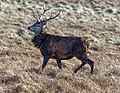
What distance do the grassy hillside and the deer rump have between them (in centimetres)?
54

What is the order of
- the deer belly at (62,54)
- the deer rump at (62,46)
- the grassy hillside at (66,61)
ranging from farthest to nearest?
1. the deer belly at (62,54)
2. the deer rump at (62,46)
3. the grassy hillside at (66,61)

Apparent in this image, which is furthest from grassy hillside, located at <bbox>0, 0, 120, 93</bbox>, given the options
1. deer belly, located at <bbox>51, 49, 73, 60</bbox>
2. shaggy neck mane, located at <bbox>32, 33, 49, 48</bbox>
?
shaggy neck mane, located at <bbox>32, 33, 49, 48</bbox>

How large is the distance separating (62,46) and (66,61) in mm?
2202

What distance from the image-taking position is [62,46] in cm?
1387

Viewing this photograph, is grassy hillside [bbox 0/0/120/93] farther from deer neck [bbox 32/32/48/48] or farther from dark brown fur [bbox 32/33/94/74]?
deer neck [bbox 32/32/48/48]

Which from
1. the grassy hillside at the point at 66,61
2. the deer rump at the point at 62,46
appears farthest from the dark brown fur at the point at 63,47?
the grassy hillside at the point at 66,61

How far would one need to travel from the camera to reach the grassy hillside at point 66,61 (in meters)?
11.2

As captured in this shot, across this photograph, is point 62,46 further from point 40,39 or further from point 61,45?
point 40,39

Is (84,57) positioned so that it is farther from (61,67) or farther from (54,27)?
(54,27)

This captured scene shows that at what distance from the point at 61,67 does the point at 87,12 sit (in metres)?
20.7

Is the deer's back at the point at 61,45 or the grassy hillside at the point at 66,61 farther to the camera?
the deer's back at the point at 61,45

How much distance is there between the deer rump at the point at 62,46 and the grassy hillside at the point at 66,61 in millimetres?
539

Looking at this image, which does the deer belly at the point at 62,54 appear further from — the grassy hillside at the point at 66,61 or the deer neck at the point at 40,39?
the deer neck at the point at 40,39

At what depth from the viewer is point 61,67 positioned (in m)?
14.3
